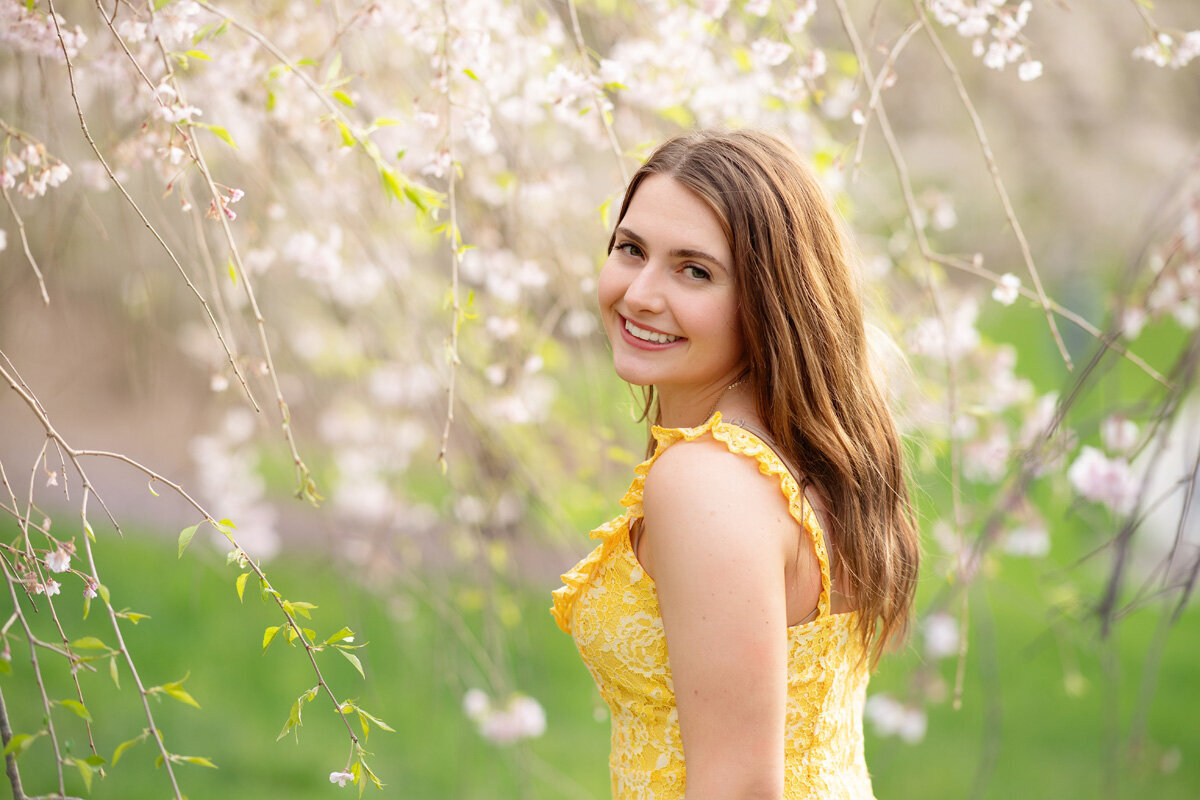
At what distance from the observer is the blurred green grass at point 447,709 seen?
366cm

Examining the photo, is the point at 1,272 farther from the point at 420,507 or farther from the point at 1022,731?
the point at 1022,731

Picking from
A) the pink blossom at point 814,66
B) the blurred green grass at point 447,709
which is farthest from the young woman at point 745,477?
the blurred green grass at point 447,709

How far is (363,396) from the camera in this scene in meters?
3.62

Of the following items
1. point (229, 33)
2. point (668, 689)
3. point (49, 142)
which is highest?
point (49, 142)

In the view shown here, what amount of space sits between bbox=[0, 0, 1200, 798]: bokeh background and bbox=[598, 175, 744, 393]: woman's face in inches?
11.0

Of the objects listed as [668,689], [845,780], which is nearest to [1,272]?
[668,689]

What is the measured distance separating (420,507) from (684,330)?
2.03 meters

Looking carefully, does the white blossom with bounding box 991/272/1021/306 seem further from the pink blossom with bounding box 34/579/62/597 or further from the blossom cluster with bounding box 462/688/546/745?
the pink blossom with bounding box 34/579/62/597

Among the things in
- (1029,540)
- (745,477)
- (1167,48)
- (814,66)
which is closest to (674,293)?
(745,477)

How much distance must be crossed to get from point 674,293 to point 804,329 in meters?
0.19

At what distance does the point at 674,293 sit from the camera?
140 centimetres

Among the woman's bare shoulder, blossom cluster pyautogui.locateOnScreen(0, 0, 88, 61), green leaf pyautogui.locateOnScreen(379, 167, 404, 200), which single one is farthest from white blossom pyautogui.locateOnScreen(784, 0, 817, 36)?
blossom cluster pyautogui.locateOnScreen(0, 0, 88, 61)

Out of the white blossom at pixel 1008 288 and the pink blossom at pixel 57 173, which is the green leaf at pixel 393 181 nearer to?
the pink blossom at pixel 57 173

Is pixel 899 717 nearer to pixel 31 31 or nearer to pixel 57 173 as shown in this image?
pixel 57 173
